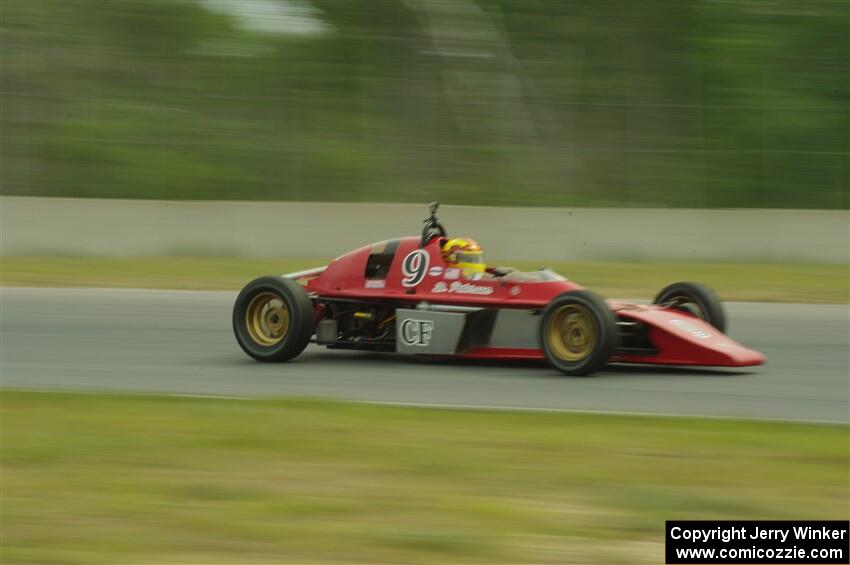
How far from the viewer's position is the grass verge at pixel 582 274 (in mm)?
15312

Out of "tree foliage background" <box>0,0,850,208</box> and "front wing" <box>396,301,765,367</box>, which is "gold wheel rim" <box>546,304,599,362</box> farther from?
"tree foliage background" <box>0,0,850,208</box>

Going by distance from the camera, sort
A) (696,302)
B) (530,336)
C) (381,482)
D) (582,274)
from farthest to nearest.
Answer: (582,274), (696,302), (530,336), (381,482)

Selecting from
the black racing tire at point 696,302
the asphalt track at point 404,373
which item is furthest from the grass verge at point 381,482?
the black racing tire at point 696,302

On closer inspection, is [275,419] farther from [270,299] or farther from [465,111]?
[465,111]

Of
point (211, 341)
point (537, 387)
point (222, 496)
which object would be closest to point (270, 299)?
point (211, 341)

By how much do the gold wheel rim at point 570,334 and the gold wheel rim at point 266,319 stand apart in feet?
7.47

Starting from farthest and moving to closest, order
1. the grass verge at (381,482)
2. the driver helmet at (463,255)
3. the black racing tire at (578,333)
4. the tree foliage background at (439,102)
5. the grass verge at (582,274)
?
the tree foliage background at (439,102)
the grass verge at (582,274)
the driver helmet at (463,255)
the black racing tire at (578,333)
the grass verge at (381,482)

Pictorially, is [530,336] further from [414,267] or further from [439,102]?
[439,102]

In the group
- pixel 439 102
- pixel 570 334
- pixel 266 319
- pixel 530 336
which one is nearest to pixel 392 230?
pixel 439 102

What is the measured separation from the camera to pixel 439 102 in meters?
20.4

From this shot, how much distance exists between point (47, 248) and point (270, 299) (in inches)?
374

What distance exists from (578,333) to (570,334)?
0.06 meters

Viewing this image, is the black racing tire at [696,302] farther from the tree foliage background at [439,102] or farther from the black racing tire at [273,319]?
the tree foliage background at [439,102]

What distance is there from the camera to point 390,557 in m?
4.88
